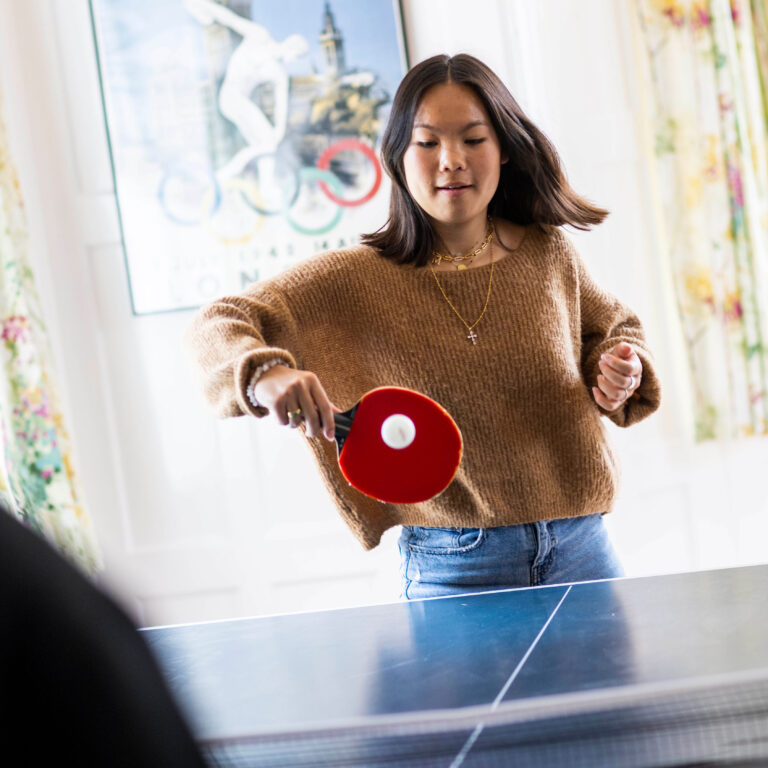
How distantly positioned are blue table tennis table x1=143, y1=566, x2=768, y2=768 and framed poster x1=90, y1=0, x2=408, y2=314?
1.69m

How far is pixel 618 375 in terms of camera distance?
5.34 feet

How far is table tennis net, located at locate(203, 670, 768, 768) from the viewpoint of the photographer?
990 mm

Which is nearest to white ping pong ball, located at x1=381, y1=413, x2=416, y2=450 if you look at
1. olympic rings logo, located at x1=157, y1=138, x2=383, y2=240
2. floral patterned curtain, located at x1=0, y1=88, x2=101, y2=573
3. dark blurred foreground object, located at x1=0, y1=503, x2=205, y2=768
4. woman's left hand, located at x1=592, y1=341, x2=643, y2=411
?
woman's left hand, located at x1=592, y1=341, x2=643, y2=411

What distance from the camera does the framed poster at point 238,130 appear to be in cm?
294

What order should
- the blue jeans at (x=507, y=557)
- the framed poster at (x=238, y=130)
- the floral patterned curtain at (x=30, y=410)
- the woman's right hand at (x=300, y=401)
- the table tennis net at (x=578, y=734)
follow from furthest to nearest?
the framed poster at (x=238, y=130) → the floral patterned curtain at (x=30, y=410) → the blue jeans at (x=507, y=557) → the woman's right hand at (x=300, y=401) → the table tennis net at (x=578, y=734)

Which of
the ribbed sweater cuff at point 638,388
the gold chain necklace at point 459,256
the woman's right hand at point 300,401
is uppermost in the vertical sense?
the gold chain necklace at point 459,256

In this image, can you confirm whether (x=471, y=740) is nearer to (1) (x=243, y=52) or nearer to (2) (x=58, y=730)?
(2) (x=58, y=730)

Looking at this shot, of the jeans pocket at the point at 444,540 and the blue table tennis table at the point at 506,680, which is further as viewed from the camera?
the jeans pocket at the point at 444,540

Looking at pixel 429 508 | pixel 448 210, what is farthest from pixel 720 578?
pixel 448 210

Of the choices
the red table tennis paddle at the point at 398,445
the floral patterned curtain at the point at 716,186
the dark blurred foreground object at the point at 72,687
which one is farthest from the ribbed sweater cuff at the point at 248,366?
the floral patterned curtain at the point at 716,186

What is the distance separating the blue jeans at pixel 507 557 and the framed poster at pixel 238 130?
56.8 inches

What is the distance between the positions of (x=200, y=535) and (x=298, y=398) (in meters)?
1.75

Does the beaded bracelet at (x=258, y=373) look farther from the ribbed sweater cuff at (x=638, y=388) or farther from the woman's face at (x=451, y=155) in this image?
the ribbed sweater cuff at (x=638, y=388)

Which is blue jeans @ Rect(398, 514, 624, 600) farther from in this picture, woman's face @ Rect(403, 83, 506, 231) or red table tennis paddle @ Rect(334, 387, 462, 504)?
woman's face @ Rect(403, 83, 506, 231)
